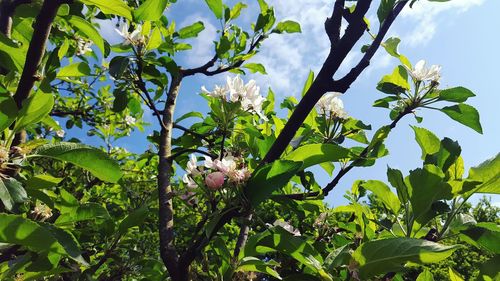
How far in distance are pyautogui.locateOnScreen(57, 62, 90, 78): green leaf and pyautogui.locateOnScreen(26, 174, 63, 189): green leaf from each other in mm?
608

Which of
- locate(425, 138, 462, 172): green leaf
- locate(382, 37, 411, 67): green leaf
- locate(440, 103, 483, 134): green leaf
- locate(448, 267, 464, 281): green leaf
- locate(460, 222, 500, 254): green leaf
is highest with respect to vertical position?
locate(440, 103, 483, 134): green leaf

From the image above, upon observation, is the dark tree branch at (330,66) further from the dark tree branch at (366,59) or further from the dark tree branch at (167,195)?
the dark tree branch at (167,195)

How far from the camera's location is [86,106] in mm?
5969

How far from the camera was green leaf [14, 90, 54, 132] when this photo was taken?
123 centimetres

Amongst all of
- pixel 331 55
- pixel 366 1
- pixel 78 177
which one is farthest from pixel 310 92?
pixel 78 177

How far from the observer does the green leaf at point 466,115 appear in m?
1.80

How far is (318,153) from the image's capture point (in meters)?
1.27

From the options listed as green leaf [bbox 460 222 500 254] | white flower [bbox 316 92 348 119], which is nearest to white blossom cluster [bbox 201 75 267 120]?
white flower [bbox 316 92 348 119]

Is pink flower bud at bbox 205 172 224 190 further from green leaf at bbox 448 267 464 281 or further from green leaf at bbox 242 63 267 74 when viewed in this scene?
green leaf at bbox 242 63 267 74

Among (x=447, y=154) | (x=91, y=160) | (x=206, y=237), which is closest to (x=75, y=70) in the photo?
(x=91, y=160)

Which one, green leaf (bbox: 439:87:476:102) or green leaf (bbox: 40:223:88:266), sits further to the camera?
green leaf (bbox: 439:87:476:102)

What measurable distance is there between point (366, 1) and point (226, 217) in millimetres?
686

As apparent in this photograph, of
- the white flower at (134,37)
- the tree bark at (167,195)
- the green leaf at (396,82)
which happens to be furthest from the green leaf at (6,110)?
the green leaf at (396,82)

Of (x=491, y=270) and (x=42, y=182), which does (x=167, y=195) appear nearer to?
(x=42, y=182)
